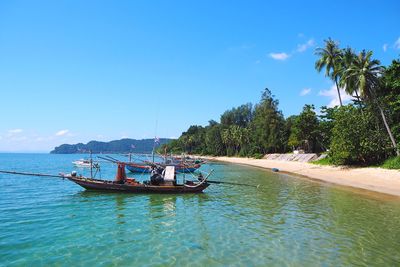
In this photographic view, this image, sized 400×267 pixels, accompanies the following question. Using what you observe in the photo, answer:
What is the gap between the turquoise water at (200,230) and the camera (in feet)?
36.1

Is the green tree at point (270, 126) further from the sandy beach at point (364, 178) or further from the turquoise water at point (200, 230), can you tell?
the turquoise water at point (200, 230)

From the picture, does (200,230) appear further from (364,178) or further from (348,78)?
(348,78)

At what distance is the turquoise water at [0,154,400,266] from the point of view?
11.0m

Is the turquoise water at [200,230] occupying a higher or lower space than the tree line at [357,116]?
lower

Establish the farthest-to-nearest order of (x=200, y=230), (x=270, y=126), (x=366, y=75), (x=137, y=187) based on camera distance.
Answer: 1. (x=270, y=126)
2. (x=366, y=75)
3. (x=137, y=187)
4. (x=200, y=230)

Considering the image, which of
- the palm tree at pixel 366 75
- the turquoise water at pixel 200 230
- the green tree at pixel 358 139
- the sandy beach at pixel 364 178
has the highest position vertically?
the palm tree at pixel 366 75

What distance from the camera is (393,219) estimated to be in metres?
16.7

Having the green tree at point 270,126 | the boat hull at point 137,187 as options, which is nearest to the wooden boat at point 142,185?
the boat hull at point 137,187

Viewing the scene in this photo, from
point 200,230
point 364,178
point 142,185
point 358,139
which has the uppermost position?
point 358,139

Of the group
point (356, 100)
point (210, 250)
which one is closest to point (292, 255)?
point (210, 250)

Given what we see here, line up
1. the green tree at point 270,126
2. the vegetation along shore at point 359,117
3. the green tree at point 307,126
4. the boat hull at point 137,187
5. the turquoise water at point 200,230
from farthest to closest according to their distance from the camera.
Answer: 1. the green tree at point 270,126
2. the green tree at point 307,126
3. the vegetation along shore at point 359,117
4. the boat hull at point 137,187
5. the turquoise water at point 200,230

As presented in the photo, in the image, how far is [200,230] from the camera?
14.6m

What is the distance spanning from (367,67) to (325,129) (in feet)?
65.3

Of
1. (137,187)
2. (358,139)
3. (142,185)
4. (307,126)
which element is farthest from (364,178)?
(307,126)
